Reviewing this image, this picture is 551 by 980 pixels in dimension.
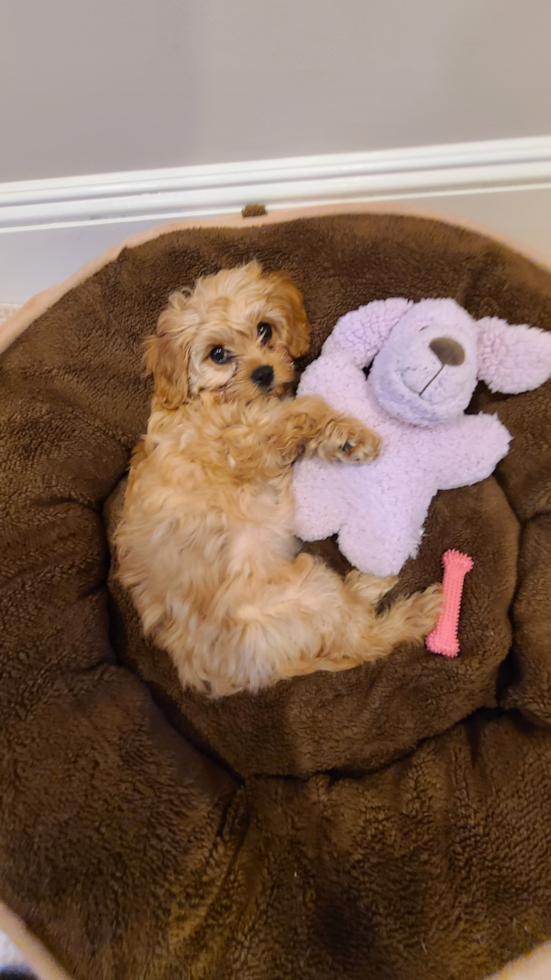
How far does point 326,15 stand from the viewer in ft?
5.34

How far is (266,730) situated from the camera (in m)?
1.78

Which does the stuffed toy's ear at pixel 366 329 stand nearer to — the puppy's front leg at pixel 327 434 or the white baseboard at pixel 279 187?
the puppy's front leg at pixel 327 434

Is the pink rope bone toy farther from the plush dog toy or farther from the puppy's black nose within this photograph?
the puppy's black nose

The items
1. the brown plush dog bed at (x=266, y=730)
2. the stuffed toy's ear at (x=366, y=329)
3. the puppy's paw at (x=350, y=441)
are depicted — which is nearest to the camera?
the brown plush dog bed at (x=266, y=730)

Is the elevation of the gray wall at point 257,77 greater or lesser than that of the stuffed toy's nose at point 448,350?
greater

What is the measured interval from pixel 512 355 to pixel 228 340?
0.85m

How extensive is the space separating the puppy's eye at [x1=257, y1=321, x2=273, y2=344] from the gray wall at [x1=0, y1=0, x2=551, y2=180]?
726 millimetres

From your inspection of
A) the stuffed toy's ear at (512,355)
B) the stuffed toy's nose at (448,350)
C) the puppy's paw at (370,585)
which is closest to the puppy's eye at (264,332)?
the stuffed toy's nose at (448,350)

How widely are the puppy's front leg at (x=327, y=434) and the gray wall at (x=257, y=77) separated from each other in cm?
102

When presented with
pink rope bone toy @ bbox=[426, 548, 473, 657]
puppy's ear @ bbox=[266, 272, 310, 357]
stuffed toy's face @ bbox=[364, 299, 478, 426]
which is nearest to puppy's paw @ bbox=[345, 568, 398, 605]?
pink rope bone toy @ bbox=[426, 548, 473, 657]

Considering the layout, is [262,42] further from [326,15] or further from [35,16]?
[35,16]

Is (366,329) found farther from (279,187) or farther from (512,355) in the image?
(279,187)

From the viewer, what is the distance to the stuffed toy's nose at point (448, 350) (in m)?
1.51

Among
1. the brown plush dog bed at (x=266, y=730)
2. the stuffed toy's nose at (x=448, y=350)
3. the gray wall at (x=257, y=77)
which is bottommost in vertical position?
the brown plush dog bed at (x=266, y=730)
